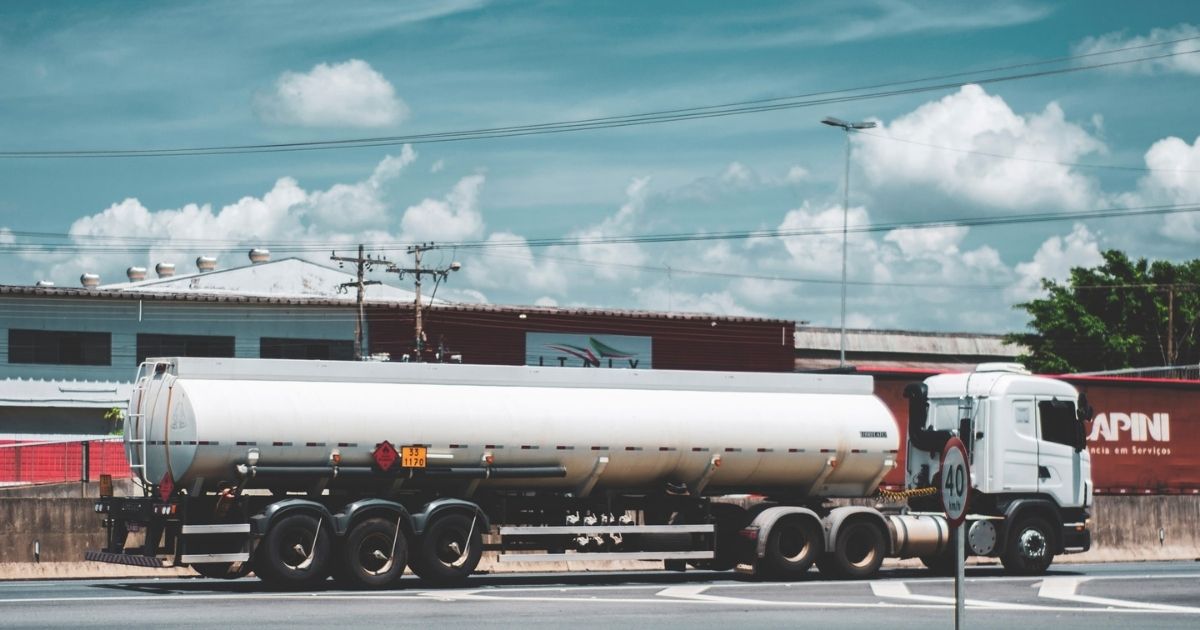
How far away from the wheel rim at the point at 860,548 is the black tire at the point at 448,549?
5.72 m

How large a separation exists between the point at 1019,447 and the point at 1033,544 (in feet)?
5.06

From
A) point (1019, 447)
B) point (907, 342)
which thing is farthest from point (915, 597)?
point (907, 342)

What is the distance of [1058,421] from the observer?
2398cm

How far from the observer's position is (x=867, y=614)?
57.9 feet

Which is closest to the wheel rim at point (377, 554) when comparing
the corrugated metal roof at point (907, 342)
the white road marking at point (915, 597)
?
the white road marking at point (915, 597)

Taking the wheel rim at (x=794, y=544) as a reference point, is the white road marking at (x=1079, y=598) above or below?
below

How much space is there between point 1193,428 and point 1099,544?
401 cm

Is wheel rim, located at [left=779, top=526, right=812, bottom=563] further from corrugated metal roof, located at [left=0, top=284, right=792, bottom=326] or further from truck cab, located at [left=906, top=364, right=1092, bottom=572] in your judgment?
corrugated metal roof, located at [left=0, top=284, right=792, bottom=326]

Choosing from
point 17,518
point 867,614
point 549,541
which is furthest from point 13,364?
point 867,614

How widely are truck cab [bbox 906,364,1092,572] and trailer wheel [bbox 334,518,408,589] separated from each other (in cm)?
876

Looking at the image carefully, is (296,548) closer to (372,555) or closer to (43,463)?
(372,555)

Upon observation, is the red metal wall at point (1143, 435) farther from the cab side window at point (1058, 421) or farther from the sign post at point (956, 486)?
the sign post at point (956, 486)

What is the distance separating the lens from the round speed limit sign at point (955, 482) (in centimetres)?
1234

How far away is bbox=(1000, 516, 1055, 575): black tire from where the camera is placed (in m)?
23.5
